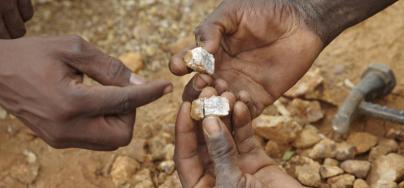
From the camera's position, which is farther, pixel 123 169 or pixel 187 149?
pixel 123 169

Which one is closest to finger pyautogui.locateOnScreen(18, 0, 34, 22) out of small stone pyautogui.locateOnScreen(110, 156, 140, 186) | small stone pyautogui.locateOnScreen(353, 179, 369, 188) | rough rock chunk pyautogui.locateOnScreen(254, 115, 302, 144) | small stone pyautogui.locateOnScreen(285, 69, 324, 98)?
small stone pyautogui.locateOnScreen(110, 156, 140, 186)

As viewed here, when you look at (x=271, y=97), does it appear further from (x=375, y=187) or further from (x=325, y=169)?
(x=375, y=187)

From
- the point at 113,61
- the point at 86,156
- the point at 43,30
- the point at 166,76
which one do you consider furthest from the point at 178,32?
the point at 113,61

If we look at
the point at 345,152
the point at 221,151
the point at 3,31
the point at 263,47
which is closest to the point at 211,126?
the point at 221,151

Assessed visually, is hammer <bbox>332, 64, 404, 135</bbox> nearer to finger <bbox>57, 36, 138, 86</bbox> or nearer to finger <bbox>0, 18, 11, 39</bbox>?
finger <bbox>57, 36, 138, 86</bbox>

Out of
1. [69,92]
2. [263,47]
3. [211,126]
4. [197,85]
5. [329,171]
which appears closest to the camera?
[69,92]

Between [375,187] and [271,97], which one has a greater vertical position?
[271,97]

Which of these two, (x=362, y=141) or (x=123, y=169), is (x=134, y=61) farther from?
(x=362, y=141)
